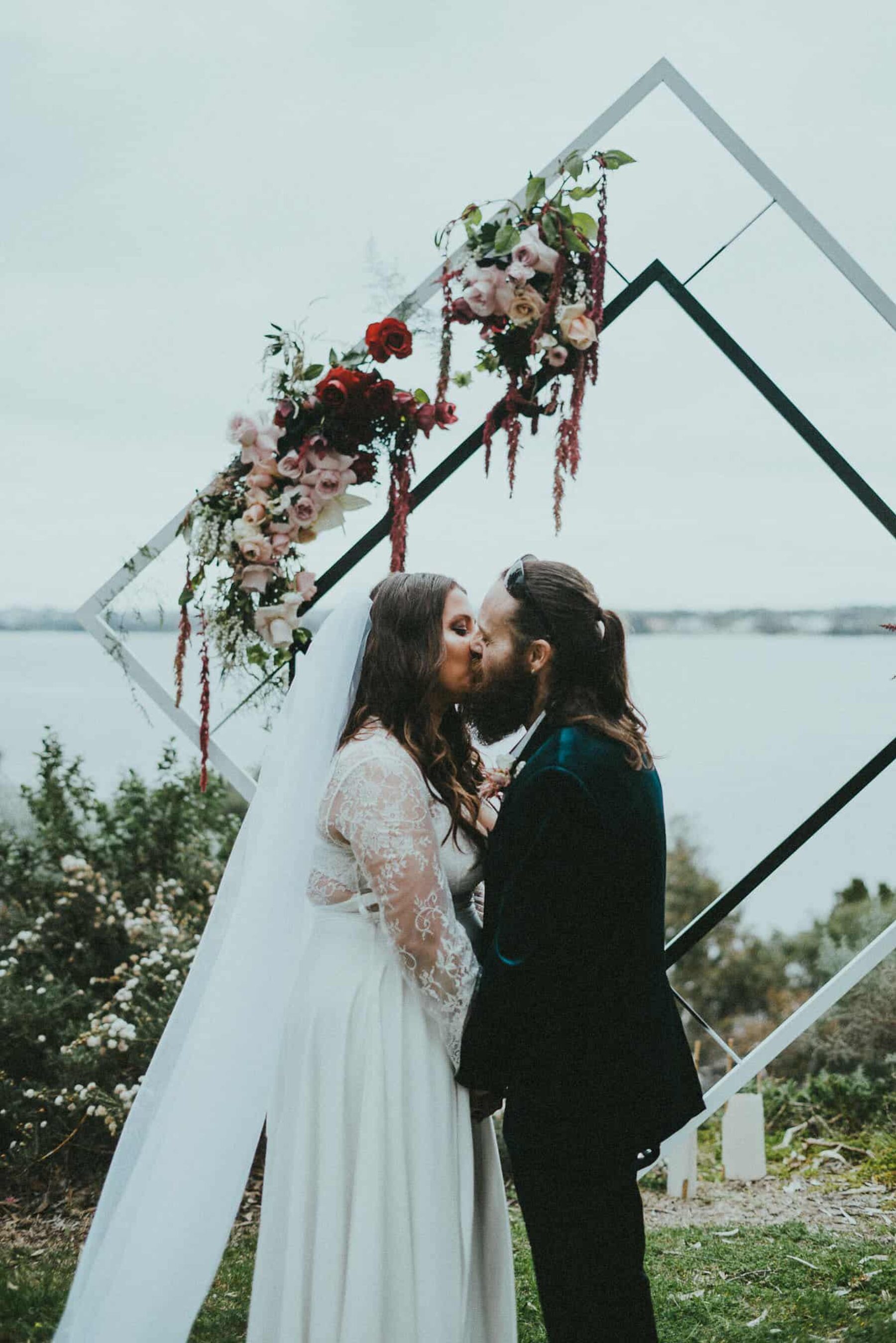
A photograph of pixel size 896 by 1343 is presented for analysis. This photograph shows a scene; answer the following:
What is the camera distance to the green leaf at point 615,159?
3.24m

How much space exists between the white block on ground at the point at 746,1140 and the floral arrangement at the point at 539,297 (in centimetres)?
309

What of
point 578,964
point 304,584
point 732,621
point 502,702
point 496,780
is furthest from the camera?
point 732,621

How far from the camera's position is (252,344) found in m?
6.03

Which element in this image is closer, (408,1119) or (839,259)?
(408,1119)

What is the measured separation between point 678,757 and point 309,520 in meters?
4.09

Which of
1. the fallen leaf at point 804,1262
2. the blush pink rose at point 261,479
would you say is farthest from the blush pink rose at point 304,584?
the fallen leaf at point 804,1262

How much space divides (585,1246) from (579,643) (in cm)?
126

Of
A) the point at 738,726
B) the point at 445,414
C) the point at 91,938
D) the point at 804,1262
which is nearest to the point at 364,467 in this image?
the point at 445,414

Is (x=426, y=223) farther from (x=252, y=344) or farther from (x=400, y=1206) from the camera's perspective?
(x=400, y=1206)

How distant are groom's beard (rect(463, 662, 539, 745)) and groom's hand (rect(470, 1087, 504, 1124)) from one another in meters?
0.81

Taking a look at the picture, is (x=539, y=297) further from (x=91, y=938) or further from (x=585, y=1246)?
(x=91, y=938)

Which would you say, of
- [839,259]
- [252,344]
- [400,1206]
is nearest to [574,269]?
[839,259]

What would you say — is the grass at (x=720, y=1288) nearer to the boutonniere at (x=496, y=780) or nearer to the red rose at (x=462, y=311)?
the boutonniere at (x=496, y=780)

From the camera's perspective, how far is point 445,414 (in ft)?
11.3
